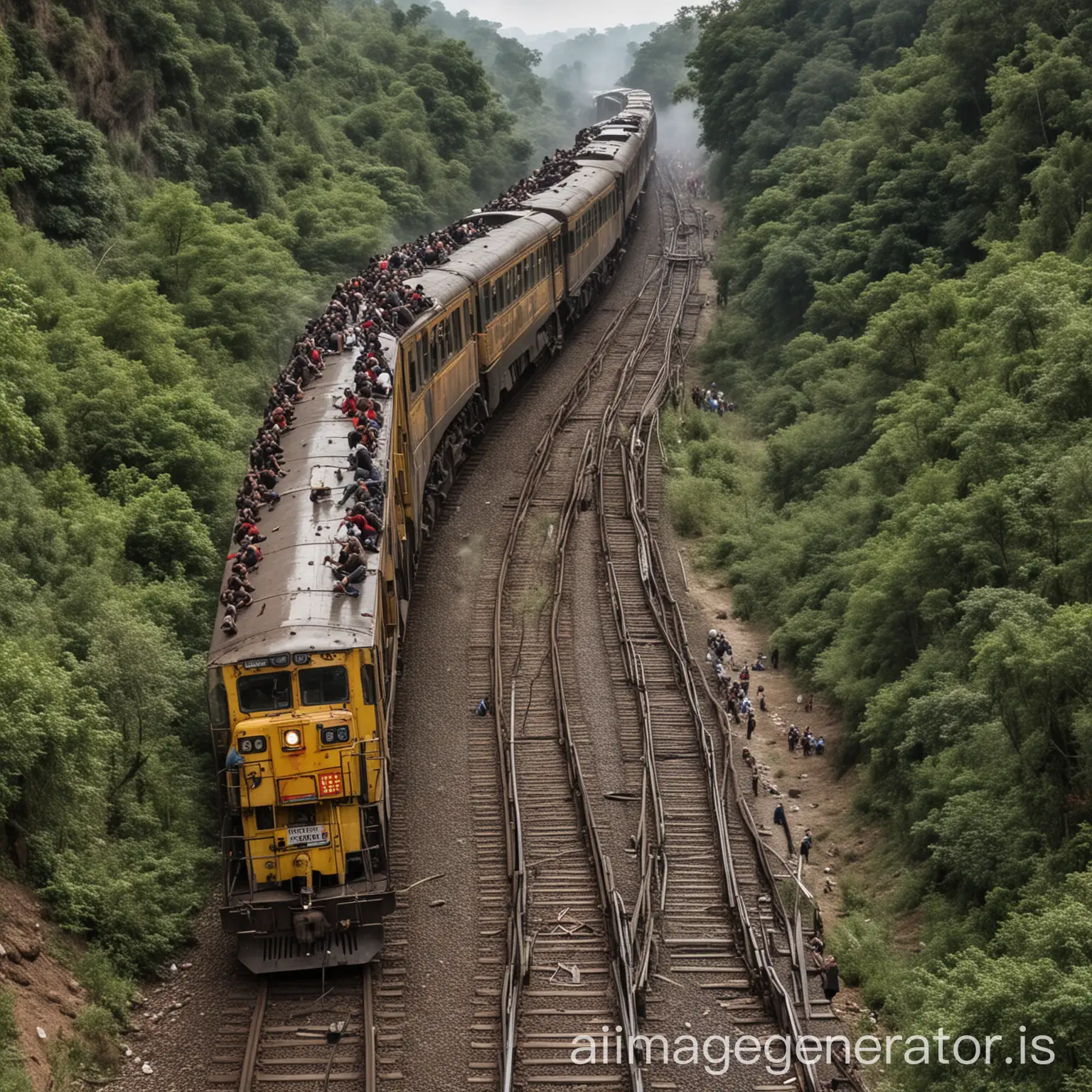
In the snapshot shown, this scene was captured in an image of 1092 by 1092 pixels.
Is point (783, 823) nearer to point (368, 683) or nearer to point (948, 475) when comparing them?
point (368, 683)

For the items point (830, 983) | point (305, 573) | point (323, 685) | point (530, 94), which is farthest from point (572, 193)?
point (530, 94)

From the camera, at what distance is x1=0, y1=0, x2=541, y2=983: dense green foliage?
16.7m

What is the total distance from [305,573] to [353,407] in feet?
15.7

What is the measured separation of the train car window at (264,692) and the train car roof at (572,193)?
25.4 m

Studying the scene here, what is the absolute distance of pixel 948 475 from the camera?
25.0m

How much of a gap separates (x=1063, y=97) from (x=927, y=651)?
19.6 meters

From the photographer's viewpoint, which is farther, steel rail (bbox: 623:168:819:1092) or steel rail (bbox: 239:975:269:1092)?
steel rail (bbox: 623:168:819:1092)

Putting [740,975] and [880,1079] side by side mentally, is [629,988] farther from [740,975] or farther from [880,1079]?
[880,1079]

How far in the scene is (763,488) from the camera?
34.1 metres

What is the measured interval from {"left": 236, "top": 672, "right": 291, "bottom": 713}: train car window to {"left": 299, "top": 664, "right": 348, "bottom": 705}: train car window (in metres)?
0.16

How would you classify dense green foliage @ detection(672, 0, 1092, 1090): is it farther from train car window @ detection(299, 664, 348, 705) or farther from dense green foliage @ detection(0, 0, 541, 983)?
dense green foliage @ detection(0, 0, 541, 983)

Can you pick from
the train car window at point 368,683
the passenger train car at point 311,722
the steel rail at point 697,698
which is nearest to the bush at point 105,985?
the passenger train car at point 311,722

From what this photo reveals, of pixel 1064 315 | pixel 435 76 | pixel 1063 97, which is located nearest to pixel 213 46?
pixel 435 76

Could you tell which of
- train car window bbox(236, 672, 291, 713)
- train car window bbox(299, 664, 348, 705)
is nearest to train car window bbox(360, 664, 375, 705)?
train car window bbox(299, 664, 348, 705)
